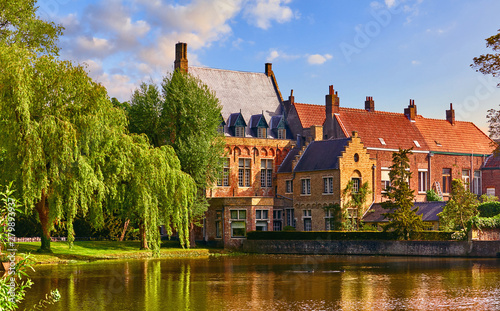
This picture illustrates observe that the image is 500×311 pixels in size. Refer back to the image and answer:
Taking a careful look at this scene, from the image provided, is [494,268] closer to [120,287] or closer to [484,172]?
[120,287]

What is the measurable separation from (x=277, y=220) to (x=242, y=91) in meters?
13.1

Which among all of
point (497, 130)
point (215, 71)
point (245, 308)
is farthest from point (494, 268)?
point (215, 71)

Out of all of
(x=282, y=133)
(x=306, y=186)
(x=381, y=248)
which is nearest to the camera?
(x=381, y=248)

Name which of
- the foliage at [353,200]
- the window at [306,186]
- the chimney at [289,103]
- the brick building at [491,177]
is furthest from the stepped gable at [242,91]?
the brick building at [491,177]

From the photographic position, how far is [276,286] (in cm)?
2442

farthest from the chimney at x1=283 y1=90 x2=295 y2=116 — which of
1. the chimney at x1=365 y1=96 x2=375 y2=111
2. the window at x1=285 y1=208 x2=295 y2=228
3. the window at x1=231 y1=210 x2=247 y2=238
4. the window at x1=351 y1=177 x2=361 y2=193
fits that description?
the window at x1=231 y1=210 x2=247 y2=238

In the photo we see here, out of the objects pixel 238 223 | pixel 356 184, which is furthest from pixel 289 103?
pixel 238 223

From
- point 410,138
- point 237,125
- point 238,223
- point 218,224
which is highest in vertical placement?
point 237,125

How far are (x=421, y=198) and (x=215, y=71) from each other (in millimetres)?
21642

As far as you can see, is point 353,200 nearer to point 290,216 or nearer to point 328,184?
point 328,184

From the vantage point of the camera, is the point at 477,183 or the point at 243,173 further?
the point at 477,183

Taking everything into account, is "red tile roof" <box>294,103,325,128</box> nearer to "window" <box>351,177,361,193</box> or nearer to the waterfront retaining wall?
"window" <box>351,177,361,193</box>

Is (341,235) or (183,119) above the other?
(183,119)

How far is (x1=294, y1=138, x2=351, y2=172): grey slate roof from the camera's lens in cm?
5169
